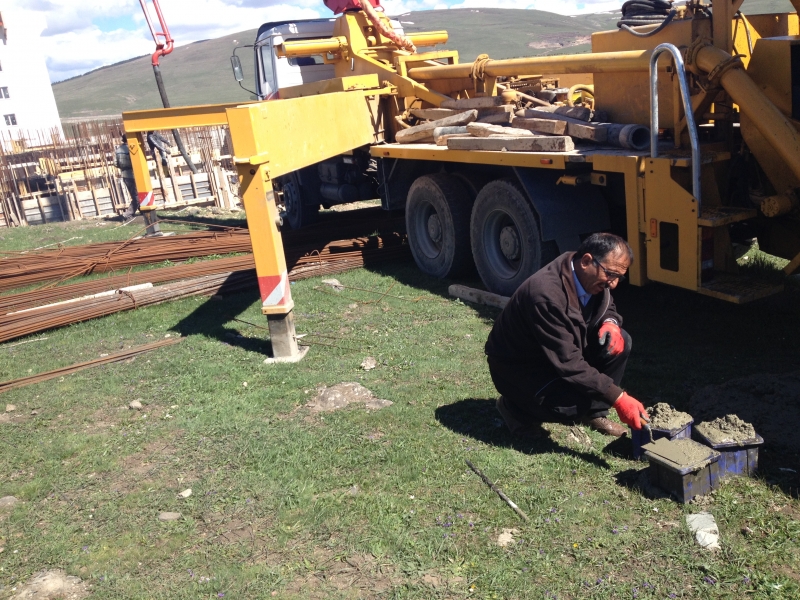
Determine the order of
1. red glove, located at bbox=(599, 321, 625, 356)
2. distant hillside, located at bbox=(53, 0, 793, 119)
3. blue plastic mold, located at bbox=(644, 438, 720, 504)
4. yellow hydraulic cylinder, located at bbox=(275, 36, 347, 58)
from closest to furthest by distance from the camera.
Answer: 1. blue plastic mold, located at bbox=(644, 438, 720, 504)
2. red glove, located at bbox=(599, 321, 625, 356)
3. yellow hydraulic cylinder, located at bbox=(275, 36, 347, 58)
4. distant hillside, located at bbox=(53, 0, 793, 119)

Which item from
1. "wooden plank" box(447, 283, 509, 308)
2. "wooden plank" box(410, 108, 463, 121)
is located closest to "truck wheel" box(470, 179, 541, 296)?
"wooden plank" box(447, 283, 509, 308)

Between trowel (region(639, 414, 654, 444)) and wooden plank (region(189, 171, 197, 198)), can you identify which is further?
wooden plank (region(189, 171, 197, 198))

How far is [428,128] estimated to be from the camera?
→ 339 inches

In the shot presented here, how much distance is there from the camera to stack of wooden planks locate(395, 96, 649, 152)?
248 inches

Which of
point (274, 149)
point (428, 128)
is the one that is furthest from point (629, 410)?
point (428, 128)

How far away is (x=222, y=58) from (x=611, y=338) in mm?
168569

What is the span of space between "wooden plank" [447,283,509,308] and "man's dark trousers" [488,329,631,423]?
9.10ft

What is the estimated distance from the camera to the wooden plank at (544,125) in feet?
21.8

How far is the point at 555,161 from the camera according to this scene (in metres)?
6.32

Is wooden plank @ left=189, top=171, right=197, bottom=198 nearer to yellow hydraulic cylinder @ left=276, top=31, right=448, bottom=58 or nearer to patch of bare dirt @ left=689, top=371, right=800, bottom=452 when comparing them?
yellow hydraulic cylinder @ left=276, top=31, right=448, bottom=58

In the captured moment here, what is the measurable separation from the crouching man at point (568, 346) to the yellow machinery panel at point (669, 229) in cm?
119

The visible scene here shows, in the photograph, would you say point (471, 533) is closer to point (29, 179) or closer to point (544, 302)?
point (544, 302)

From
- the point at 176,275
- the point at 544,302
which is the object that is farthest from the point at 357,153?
the point at 544,302

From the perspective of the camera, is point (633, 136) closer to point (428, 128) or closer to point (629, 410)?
point (629, 410)
